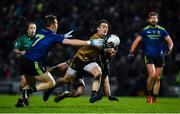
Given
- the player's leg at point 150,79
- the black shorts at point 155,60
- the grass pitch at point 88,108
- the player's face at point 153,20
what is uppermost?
the player's face at point 153,20

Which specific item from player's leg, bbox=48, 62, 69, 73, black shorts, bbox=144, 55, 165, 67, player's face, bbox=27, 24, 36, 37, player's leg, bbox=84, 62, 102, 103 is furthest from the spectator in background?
player's leg, bbox=84, 62, 102, 103

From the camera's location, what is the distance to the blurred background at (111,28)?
2576cm

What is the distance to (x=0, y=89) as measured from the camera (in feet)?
86.7

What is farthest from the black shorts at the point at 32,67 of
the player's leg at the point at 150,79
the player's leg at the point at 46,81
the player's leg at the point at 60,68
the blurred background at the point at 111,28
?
the blurred background at the point at 111,28

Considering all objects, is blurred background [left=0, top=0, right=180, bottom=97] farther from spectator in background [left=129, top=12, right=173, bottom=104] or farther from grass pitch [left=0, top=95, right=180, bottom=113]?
grass pitch [left=0, top=95, right=180, bottom=113]

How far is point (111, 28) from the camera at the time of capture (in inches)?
1027

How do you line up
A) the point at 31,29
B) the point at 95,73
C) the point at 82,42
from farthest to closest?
the point at 31,29
the point at 95,73
the point at 82,42

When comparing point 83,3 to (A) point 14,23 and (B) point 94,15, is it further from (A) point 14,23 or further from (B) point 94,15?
(A) point 14,23

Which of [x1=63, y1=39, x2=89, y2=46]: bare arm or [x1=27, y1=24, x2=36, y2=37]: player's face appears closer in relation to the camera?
[x1=63, y1=39, x2=89, y2=46]: bare arm

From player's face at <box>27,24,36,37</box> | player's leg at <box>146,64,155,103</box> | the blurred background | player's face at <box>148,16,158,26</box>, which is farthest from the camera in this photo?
the blurred background

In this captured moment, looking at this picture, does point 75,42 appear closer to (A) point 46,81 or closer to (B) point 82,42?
(B) point 82,42

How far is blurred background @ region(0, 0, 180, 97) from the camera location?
25.8m

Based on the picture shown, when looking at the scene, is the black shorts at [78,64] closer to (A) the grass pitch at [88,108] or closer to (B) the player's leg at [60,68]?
(B) the player's leg at [60,68]

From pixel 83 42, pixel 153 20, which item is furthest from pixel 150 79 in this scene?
pixel 83 42
